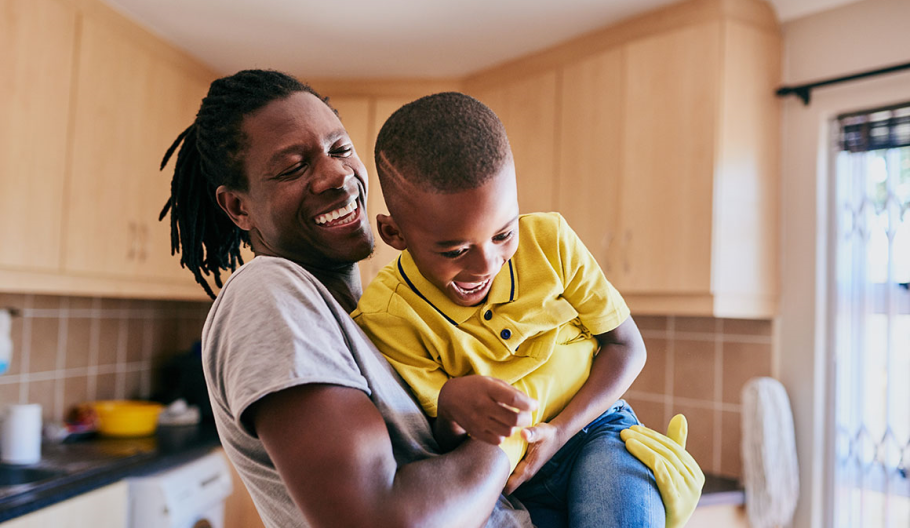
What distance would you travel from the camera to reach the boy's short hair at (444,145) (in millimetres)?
693

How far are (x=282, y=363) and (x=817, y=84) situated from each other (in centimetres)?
228

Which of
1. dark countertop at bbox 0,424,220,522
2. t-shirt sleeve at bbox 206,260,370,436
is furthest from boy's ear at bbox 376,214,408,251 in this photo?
dark countertop at bbox 0,424,220,522

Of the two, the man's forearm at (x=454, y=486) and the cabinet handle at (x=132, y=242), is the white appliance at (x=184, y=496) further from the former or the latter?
the man's forearm at (x=454, y=486)

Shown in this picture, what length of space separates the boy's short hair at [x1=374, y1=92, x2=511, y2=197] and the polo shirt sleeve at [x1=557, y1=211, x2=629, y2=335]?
168 millimetres

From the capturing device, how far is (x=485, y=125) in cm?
72

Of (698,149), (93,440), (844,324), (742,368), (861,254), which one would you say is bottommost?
(93,440)

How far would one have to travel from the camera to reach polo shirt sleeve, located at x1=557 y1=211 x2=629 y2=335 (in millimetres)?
823

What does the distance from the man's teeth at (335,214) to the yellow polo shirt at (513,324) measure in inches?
3.2

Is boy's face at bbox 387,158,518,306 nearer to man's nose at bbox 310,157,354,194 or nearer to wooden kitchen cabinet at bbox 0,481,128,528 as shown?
man's nose at bbox 310,157,354,194

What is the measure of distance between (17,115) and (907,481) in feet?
9.19

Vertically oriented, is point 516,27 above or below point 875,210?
above

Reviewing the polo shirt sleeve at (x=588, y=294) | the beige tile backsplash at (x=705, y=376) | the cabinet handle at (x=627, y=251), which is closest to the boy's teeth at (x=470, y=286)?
the polo shirt sleeve at (x=588, y=294)

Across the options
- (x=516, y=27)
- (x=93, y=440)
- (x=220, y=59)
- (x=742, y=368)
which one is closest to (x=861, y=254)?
(x=742, y=368)

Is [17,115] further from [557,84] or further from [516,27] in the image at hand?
[557,84]
